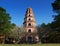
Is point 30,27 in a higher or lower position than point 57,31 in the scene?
higher

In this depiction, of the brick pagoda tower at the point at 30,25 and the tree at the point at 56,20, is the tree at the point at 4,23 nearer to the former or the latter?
the tree at the point at 56,20

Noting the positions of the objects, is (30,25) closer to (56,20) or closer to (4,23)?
(4,23)

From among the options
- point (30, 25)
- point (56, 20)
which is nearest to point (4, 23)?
point (56, 20)

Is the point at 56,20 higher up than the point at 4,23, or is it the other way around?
the point at 4,23

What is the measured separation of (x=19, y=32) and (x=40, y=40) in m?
7.47

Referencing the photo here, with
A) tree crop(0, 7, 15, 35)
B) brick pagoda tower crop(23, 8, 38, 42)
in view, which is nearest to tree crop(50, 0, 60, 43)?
tree crop(0, 7, 15, 35)

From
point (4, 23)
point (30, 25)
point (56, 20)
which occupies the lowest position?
point (56, 20)

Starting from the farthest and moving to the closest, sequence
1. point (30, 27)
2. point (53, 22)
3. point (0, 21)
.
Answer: point (30, 27)
point (0, 21)
point (53, 22)

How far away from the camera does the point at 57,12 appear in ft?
123

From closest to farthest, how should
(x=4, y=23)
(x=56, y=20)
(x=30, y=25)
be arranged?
1. (x=56, y=20)
2. (x=4, y=23)
3. (x=30, y=25)

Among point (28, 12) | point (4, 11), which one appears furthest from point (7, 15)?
point (28, 12)

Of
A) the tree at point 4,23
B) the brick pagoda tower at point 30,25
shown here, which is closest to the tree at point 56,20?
the tree at point 4,23

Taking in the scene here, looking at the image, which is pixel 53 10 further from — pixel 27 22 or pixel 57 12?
pixel 27 22

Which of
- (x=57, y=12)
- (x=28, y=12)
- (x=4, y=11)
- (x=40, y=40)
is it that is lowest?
(x=40, y=40)
